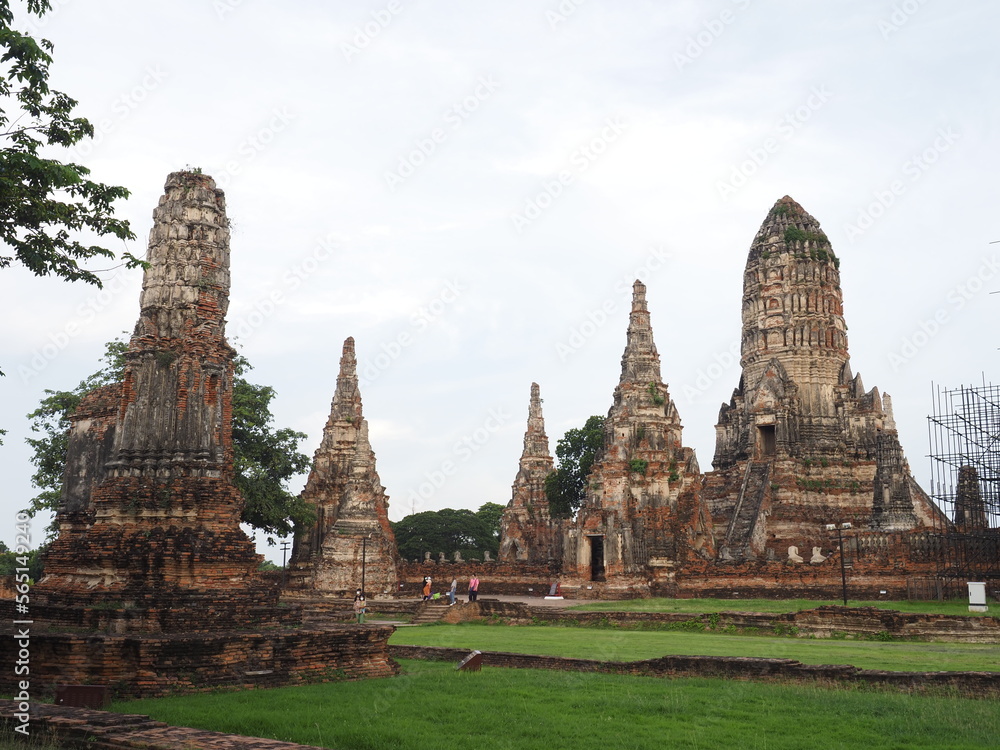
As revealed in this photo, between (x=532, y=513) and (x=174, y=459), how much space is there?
109ft

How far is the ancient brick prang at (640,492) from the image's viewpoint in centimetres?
3288

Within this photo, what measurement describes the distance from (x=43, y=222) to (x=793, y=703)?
10494 mm

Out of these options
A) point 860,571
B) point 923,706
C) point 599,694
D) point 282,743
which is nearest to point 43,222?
point 282,743

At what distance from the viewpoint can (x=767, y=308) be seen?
142 ft

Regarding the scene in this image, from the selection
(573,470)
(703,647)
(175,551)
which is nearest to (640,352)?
(573,470)

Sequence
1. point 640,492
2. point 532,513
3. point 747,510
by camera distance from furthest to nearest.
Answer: point 532,513, point 747,510, point 640,492

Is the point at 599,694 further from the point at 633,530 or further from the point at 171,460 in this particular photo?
the point at 633,530

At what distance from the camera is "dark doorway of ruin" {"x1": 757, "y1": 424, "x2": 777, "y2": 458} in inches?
1641

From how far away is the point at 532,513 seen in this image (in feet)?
151

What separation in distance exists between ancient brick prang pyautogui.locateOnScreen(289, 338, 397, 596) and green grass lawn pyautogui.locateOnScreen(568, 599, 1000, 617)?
7.81 meters

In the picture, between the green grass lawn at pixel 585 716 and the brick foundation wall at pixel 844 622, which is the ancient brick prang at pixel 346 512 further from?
the green grass lawn at pixel 585 716

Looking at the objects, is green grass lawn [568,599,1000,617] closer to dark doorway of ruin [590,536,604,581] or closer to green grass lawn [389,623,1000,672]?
green grass lawn [389,623,1000,672]

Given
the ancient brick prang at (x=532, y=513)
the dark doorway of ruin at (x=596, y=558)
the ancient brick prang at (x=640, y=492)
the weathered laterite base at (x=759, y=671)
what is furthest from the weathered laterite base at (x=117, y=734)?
the ancient brick prang at (x=532, y=513)

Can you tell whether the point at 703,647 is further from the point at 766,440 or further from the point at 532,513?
the point at 532,513
